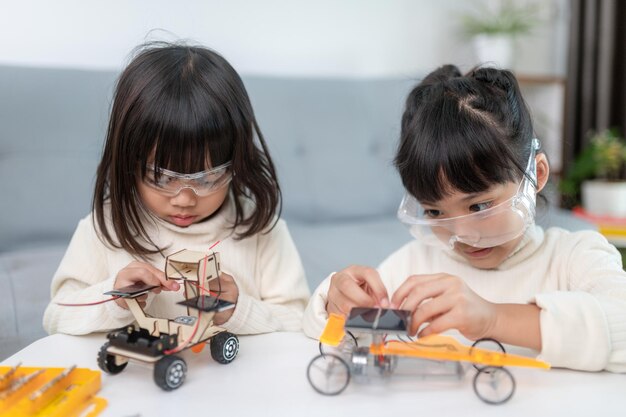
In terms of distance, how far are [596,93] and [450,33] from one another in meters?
0.84

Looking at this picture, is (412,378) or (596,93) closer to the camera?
(412,378)

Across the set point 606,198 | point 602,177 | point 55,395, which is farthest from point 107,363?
point 602,177

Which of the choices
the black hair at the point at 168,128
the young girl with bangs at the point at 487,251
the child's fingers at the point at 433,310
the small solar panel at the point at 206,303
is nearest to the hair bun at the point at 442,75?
the young girl with bangs at the point at 487,251

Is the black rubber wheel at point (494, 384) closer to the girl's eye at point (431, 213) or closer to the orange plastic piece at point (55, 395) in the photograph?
the girl's eye at point (431, 213)

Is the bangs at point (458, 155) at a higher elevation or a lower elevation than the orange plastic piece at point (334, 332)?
higher

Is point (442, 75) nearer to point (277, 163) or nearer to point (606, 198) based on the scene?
point (277, 163)

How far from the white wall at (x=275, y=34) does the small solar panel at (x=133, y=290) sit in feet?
3.03

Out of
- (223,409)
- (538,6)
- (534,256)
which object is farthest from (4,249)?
(538,6)

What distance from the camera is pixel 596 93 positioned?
303cm

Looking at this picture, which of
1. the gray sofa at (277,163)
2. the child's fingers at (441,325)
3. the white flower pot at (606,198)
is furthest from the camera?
the white flower pot at (606,198)

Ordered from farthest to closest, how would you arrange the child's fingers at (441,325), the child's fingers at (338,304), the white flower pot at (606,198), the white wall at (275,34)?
1. the white flower pot at (606,198)
2. the white wall at (275,34)
3. the child's fingers at (338,304)
4. the child's fingers at (441,325)

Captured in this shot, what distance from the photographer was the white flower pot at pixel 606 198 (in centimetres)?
246

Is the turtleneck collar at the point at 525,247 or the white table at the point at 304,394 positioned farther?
the turtleneck collar at the point at 525,247

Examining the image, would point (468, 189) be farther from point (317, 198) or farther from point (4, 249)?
point (4, 249)
